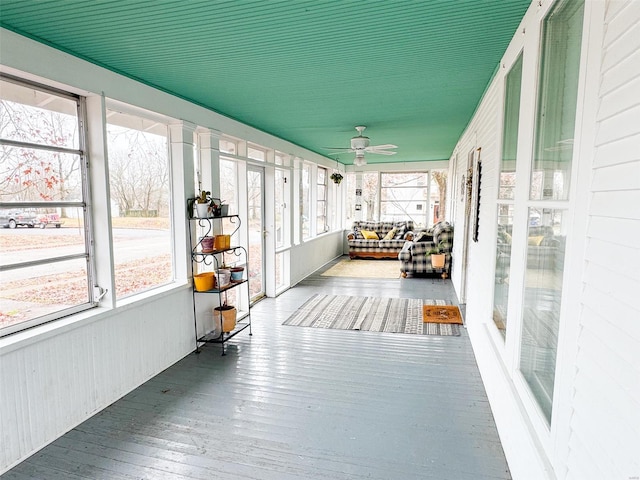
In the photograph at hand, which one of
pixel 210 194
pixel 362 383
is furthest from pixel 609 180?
pixel 210 194

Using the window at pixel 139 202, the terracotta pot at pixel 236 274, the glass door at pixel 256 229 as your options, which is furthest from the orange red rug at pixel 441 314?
the window at pixel 139 202

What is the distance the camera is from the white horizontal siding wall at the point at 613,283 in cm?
92

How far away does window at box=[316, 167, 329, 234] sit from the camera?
808 cm

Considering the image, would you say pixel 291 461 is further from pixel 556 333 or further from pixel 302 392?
pixel 556 333

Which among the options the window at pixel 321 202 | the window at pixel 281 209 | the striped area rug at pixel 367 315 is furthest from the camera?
the window at pixel 321 202

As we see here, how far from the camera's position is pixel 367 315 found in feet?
15.4

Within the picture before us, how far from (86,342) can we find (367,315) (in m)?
3.07

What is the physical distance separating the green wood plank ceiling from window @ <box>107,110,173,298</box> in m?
0.44

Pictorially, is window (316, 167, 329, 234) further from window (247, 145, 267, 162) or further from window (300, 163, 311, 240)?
window (247, 145, 267, 162)

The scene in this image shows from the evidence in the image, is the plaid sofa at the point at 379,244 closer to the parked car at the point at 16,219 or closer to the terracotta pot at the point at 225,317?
the terracotta pot at the point at 225,317

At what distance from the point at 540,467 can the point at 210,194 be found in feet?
10.6

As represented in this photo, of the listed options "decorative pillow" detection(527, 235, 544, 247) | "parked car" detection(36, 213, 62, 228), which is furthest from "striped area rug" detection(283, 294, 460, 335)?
"parked car" detection(36, 213, 62, 228)

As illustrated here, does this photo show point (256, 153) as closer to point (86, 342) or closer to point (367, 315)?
point (367, 315)

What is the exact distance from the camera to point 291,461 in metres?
2.08
